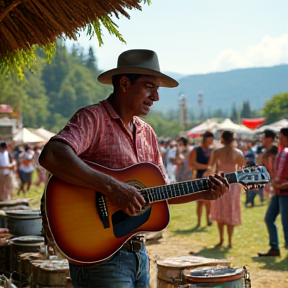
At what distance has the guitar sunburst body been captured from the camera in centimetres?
321

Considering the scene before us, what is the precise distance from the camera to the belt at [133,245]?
331 cm

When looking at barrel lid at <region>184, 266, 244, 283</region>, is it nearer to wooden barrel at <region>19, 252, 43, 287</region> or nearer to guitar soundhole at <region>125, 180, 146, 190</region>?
guitar soundhole at <region>125, 180, 146, 190</region>

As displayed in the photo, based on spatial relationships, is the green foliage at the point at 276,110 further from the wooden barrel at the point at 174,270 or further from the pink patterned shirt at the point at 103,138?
the pink patterned shirt at the point at 103,138

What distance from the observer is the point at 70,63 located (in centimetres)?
12544

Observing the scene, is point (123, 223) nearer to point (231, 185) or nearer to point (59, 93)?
point (231, 185)

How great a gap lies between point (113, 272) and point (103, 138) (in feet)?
2.29

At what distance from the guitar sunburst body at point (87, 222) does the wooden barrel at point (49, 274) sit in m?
2.26

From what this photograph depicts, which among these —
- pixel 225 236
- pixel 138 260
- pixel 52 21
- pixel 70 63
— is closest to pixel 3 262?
pixel 52 21

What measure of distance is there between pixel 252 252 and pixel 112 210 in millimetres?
7257

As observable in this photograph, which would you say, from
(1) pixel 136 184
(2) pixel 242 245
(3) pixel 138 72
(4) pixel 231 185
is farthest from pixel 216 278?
(2) pixel 242 245

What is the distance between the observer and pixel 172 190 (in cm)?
349

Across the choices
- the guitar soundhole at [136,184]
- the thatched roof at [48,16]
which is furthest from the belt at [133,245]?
the thatched roof at [48,16]

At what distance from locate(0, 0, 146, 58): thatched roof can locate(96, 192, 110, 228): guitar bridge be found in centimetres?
158

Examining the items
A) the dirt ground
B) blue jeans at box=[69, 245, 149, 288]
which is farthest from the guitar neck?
the dirt ground
